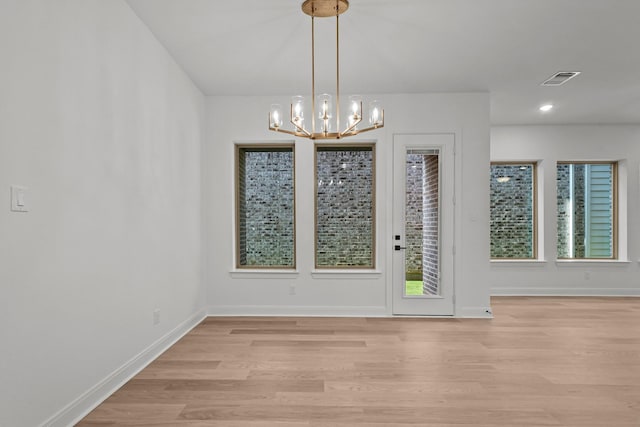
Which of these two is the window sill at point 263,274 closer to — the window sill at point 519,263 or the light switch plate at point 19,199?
the light switch plate at point 19,199

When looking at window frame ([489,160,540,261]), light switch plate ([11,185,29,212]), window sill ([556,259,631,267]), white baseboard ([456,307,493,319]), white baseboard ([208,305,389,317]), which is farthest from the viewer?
window frame ([489,160,540,261])

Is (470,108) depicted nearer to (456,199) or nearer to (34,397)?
(456,199)

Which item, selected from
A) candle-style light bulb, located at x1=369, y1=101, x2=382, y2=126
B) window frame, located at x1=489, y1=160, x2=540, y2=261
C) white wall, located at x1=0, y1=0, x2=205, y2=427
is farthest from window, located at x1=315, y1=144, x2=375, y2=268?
window frame, located at x1=489, y1=160, x2=540, y2=261

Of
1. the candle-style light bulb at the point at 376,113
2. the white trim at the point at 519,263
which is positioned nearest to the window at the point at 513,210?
the white trim at the point at 519,263

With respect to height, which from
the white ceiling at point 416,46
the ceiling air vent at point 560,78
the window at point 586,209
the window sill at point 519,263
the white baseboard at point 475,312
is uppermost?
the white ceiling at point 416,46

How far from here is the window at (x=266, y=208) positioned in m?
5.30

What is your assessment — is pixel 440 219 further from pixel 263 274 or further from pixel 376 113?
pixel 376 113

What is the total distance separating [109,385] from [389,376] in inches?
75.2

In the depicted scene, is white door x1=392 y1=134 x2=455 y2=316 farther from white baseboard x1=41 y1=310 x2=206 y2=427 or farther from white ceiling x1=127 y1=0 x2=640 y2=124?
white baseboard x1=41 y1=310 x2=206 y2=427

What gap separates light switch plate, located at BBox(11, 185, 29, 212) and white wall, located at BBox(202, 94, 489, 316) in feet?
10.1

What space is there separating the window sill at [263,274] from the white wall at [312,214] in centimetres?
1

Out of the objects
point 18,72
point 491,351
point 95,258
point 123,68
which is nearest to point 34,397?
point 95,258

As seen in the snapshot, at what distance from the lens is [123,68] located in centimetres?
296

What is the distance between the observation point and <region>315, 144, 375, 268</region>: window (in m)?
5.26
